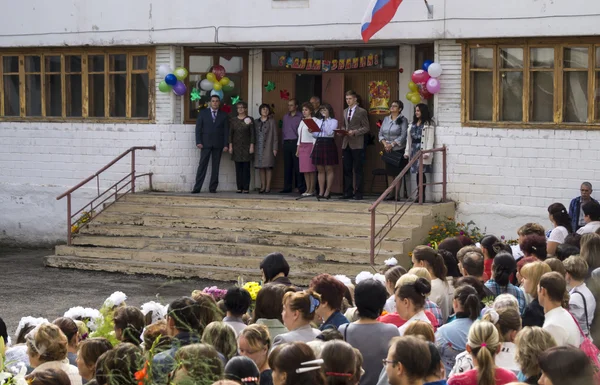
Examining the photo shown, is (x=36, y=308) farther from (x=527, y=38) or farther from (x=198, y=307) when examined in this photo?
(x=527, y=38)

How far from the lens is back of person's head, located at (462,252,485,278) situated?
9.49m

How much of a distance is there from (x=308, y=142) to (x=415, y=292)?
35.2 ft

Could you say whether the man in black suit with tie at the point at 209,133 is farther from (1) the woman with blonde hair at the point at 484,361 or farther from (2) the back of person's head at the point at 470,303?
(1) the woman with blonde hair at the point at 484,361

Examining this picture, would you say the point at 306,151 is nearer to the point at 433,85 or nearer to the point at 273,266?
the point at 433,85

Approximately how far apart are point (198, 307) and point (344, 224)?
30.4 ft

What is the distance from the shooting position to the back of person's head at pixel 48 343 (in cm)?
727

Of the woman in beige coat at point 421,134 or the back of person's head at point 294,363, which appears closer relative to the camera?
the back of person's head at point 294,363

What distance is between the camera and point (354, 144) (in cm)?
1817

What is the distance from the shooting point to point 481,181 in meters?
17.0

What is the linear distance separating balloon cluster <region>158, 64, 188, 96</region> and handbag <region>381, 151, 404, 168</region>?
13.8ft

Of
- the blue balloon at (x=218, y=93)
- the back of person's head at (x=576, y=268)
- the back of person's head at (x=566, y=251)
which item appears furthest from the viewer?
the blue balloon at (x=218, y=93)

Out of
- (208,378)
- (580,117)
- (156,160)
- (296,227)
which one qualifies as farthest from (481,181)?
(208,378)

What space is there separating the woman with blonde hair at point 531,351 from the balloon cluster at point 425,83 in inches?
436

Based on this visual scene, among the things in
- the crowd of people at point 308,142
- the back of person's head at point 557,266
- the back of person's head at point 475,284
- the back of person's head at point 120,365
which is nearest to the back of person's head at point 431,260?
the back of person's head at point 475,284
